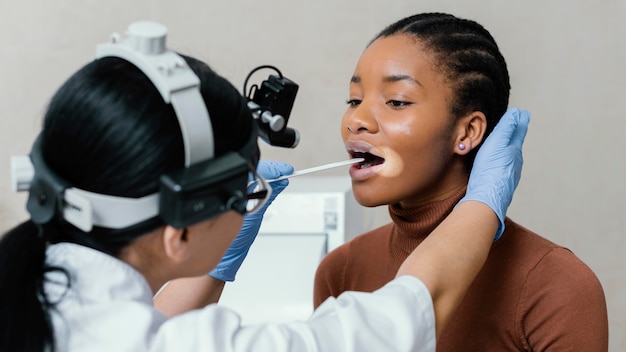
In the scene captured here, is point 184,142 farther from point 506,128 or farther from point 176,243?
point 506,128

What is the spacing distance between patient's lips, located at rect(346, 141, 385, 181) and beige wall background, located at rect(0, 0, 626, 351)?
3.55ft

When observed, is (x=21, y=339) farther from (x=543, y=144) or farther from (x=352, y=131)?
(x=543, y=144)

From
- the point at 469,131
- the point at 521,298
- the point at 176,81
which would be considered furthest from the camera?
the point at 469,131

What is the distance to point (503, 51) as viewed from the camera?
2336 millimetres

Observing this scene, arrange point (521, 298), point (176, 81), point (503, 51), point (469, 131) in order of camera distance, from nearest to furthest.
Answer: point (176, 81) → point (521, 298) → point (469, 131) → point (503, 51)

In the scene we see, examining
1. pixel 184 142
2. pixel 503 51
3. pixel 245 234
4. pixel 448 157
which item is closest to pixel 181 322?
pixel 184 142

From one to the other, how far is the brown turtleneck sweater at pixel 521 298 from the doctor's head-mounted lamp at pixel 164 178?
52 centimetres

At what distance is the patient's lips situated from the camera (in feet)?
4.40

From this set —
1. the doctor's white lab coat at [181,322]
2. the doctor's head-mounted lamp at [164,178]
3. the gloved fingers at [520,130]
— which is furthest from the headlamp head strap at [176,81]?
the gloved fingers at [520,130]

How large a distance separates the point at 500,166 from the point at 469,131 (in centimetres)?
12

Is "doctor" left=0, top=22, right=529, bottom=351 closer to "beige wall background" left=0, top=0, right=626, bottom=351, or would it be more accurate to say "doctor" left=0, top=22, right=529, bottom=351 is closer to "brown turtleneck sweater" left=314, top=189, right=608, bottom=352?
"brown turtleneck sweater" left=314, top=189, right=608, bottom=352

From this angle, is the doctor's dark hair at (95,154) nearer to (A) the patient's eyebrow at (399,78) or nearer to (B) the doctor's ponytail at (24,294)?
(B) the doctor's ponytail at (24,294)

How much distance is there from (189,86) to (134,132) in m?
0.08

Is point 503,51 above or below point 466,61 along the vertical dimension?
below
